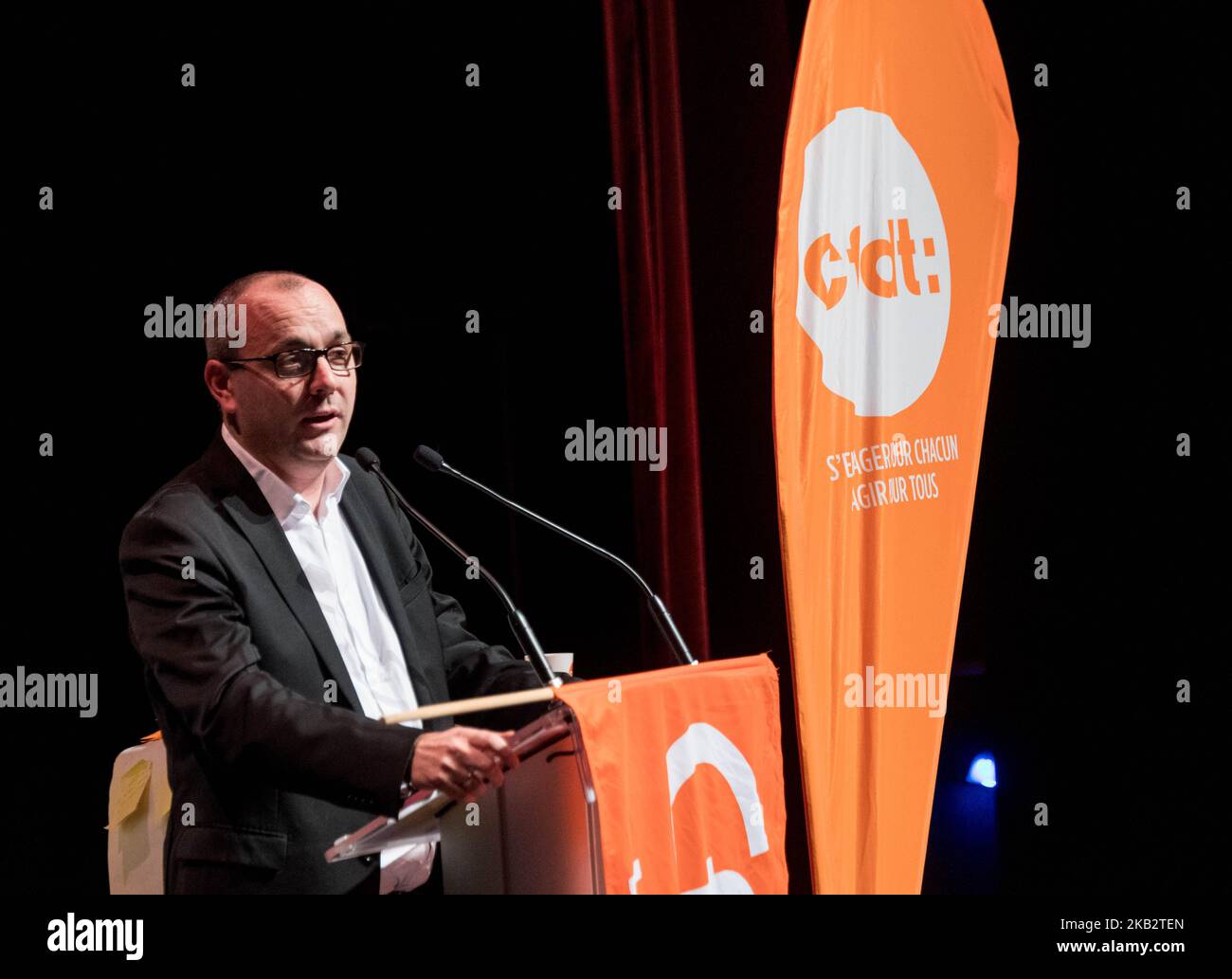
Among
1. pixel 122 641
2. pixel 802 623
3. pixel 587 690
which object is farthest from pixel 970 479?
pixel 122 641

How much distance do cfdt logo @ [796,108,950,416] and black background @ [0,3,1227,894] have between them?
517mm

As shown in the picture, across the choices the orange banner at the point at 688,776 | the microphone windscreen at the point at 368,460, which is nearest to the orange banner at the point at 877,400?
the orange banner at the point at 688,776

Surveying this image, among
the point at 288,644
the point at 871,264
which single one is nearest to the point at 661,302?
the point at 871,264

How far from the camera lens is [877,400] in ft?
9.75

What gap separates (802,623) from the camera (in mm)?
2877

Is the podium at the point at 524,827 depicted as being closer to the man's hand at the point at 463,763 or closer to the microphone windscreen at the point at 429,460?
the man's hand at the point at 463,763

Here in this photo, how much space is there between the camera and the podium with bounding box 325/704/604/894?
188 centimetres

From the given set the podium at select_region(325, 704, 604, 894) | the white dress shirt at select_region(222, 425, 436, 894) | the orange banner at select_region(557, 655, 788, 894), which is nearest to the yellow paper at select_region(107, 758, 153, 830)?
the white dress shirt at select_region(222, 425, 436, 894)

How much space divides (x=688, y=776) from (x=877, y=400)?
1.27 m

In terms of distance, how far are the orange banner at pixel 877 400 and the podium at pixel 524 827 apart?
102cm

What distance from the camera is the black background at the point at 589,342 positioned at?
3453mm

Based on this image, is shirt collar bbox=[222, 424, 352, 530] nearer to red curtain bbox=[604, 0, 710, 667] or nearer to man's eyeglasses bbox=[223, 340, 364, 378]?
man's eyeglasses bbox=[223, 340, 364, 378]

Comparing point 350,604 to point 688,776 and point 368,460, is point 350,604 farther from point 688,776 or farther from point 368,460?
point 688,776
